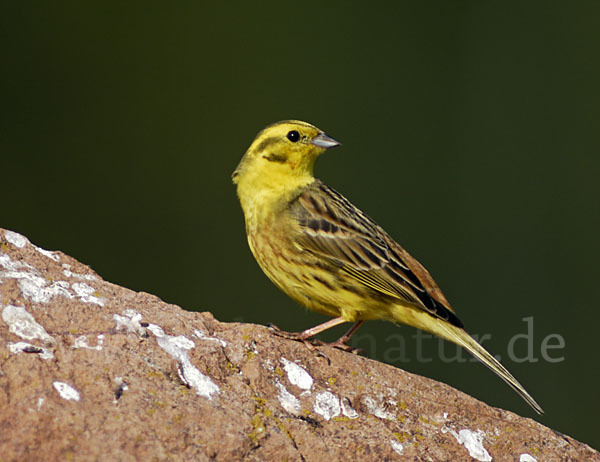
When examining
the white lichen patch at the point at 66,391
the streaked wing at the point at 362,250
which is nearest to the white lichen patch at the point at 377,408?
the streaked wing at the point at 362,250

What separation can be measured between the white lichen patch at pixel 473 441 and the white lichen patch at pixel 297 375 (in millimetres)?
447

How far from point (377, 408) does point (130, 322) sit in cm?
81

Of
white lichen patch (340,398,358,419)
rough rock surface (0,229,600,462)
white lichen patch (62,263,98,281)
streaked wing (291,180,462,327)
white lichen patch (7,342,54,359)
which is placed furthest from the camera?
streaked wing (291,180,462,327)

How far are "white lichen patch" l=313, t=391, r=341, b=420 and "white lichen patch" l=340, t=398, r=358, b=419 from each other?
0.02 meters

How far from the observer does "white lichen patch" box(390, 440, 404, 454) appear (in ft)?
8.34

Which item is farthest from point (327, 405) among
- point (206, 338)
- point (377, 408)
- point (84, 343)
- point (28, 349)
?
point (28, 349)

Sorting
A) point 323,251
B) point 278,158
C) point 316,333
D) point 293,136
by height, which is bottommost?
point 316,333

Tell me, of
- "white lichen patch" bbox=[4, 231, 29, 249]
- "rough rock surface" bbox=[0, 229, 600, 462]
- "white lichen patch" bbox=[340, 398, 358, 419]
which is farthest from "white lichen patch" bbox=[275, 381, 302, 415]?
"white lichen patch" bbox=[4, 231, 29, 249]

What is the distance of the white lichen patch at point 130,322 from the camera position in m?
2.54

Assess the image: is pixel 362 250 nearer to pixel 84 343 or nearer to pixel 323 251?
pixel 323 251

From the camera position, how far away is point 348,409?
2.67 metres

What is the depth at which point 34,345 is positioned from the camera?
2330 mm

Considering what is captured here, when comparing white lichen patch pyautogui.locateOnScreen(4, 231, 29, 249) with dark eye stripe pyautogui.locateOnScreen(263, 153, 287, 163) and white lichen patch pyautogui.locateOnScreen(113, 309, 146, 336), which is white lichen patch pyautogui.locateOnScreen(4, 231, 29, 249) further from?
dark eye stripe pyautogui.locateOnScreen(263, 153, 287, 163)

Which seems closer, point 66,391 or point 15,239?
point 66,391
